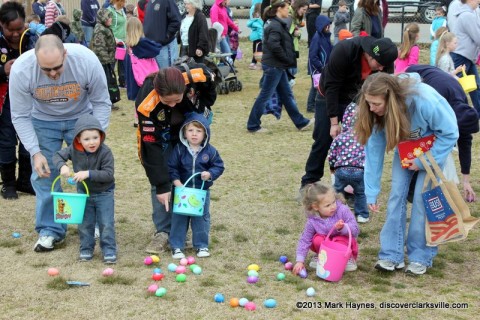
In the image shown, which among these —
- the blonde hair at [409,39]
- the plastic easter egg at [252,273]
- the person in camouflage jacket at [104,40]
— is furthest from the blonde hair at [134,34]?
the plastic easter egg at [252,273]

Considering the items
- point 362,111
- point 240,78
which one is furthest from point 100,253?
point 240,78

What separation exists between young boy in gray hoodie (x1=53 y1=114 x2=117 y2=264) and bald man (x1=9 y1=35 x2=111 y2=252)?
24cm

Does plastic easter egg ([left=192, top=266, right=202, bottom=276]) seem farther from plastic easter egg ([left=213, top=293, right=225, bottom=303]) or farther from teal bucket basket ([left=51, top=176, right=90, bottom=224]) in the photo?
teal bucket basket ([left=51, top=176, right=90, bottom=224])

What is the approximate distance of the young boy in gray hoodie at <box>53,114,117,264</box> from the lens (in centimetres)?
517

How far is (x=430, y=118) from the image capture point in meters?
4.79

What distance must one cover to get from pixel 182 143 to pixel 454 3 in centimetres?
587

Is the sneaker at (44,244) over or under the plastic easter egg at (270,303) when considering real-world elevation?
under

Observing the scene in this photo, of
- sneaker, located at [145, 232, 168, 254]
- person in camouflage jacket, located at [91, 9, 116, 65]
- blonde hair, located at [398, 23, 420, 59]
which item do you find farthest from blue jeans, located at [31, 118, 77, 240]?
blonde hair, located at [398, 23, 420, 59]

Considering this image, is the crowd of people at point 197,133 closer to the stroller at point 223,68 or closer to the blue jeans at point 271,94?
the blue jeans at point 271,94

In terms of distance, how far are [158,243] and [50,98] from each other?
1.40 m

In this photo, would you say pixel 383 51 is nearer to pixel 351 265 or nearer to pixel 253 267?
pixel 351 265

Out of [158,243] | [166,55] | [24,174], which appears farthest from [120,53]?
[158,243]

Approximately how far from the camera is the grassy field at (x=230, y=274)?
4.59 m

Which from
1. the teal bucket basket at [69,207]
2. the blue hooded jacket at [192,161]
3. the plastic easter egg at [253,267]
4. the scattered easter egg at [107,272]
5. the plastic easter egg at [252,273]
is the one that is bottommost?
the scattered easter egg at [107,272]
